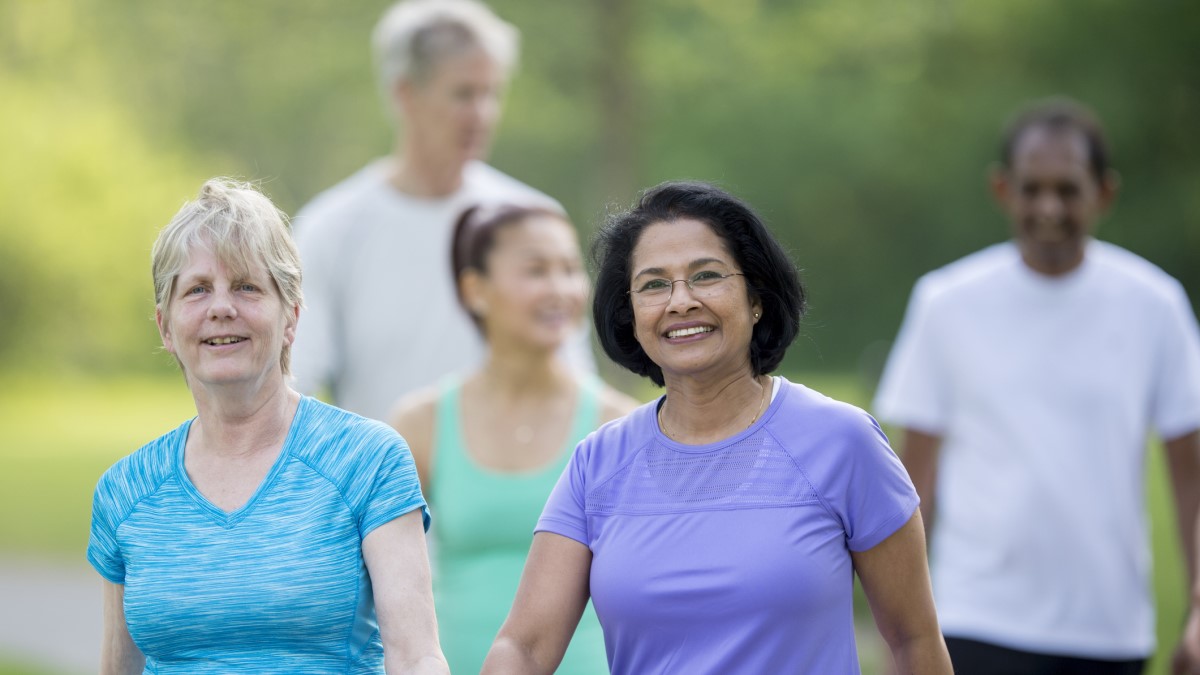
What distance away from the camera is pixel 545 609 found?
3.56m

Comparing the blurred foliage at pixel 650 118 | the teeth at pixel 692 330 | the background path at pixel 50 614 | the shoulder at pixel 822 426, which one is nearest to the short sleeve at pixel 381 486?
the teeth at pixel 692 330

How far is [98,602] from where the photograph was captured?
44.6 ft

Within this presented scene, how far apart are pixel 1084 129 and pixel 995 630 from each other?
1779mm

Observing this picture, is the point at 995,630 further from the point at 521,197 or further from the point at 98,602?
the point at 98,602

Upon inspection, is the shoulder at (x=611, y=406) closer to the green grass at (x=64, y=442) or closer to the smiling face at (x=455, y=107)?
the smiling face at (x=455, y=107)

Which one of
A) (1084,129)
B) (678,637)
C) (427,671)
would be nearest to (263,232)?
(427,671)

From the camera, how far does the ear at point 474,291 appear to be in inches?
215

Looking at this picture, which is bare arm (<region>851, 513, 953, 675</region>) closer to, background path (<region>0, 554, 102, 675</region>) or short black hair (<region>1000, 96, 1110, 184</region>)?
short black hair (<region>1000, 96, 1110, 184</region>)

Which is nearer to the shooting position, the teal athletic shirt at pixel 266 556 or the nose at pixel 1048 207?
the teal athletic shirt at pixel 266 556

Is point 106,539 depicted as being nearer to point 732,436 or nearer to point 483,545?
point 732,436

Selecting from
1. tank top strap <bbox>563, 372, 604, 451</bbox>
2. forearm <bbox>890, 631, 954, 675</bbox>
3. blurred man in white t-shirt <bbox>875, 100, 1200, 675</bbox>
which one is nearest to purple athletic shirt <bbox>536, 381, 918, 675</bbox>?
forearm <bbox>890, 631, 954, 675</bbox>

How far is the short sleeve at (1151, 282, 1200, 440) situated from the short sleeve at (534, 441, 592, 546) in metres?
2.71

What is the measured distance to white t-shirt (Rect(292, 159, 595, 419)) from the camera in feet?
19.9

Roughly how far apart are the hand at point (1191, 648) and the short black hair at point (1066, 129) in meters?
1.55
